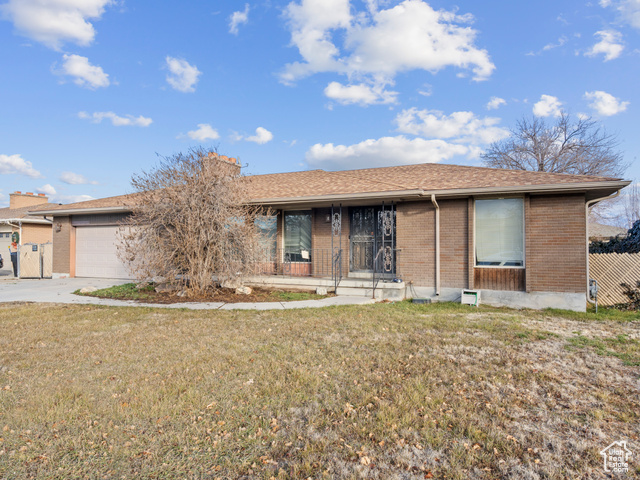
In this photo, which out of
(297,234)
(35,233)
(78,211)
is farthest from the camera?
(35,233)

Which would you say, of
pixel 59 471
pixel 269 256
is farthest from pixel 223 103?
pixel 59 471

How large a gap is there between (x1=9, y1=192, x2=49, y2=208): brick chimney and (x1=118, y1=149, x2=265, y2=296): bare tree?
19.2m

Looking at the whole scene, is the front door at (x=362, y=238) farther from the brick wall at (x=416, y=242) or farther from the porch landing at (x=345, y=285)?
the brick wall at (x=416, y=242)

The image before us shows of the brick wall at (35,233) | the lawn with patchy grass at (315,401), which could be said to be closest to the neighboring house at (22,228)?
the brick wall at (35,233)

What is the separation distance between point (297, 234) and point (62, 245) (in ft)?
31.9

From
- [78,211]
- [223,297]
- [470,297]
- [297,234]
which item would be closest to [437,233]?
[470,297]

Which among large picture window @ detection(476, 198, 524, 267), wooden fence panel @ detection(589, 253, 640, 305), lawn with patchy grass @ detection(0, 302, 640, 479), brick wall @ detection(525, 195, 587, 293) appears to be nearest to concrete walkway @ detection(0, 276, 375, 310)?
lawn with patchy grass @ detection(0, 302, 640, 479)

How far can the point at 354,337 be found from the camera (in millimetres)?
5676

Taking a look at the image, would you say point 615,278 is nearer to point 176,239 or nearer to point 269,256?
point 269,256

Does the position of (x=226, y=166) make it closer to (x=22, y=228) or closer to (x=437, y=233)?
(x=437, y=233)

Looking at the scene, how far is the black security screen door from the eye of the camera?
10.1 metres

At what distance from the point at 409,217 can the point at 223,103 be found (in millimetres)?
9153

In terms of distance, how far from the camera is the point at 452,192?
28.3 ft

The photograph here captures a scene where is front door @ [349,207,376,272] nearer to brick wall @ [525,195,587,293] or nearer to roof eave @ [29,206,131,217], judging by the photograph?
brick wall @ [525,195,587,293]
